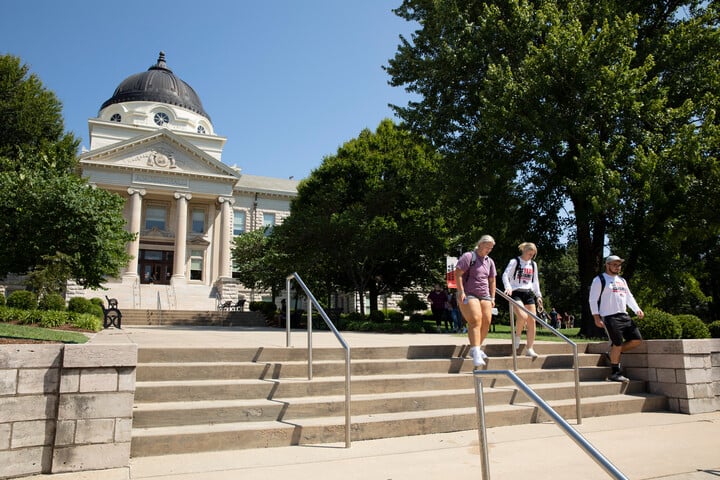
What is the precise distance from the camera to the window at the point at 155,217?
49.5 metres

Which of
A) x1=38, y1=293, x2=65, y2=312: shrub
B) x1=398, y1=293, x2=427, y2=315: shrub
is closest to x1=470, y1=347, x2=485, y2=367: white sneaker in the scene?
x1=38, y1=293, x2=65, y2=312: shrub

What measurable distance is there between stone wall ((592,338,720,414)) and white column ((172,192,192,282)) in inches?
1707

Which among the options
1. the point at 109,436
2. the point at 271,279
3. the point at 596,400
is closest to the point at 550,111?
the point at 596,400

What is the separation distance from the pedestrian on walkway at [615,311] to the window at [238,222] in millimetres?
52821

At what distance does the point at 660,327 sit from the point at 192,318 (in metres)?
28.8

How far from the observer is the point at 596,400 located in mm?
7371

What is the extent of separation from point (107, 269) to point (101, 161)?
2557 centimetres

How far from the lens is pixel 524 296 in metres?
8.52

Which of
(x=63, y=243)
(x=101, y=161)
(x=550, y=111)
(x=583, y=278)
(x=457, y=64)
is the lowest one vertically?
(x=583, y=278)

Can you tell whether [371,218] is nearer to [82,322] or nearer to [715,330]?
[82,322]

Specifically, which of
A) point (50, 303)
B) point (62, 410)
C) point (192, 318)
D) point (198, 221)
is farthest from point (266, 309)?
point (62, 410)

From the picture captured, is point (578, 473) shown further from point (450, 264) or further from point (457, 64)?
point (457, 64)

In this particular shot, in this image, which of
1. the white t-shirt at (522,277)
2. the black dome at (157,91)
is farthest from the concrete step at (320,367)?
the black dome at (157,91)

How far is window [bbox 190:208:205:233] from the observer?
5125cm
